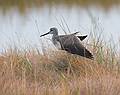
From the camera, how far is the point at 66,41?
5387 mm

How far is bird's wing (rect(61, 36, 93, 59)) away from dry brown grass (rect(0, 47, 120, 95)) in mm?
98

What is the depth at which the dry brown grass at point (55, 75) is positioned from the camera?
370 cm

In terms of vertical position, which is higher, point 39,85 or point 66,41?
point 66,41

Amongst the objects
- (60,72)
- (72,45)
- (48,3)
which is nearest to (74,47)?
(72,45)

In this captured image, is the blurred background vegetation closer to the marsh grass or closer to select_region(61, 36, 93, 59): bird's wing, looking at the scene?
the marsh grass

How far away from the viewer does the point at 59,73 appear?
16.2 ft

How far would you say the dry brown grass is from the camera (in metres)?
3.70

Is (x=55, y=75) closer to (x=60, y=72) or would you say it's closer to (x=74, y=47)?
(x=60, y=72)

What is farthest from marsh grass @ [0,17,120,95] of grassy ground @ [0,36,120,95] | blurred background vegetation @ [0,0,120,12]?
blurred background vegetation @ [0,0,120,12]

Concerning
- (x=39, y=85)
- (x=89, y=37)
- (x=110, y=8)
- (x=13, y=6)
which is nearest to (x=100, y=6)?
(x=110, y=8)

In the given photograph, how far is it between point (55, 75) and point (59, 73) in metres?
0.10

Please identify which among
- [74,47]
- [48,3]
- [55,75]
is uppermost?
[48,3]

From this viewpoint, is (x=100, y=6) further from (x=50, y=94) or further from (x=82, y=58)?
(x=50, y=94)

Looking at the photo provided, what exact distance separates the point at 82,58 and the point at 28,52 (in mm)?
933
